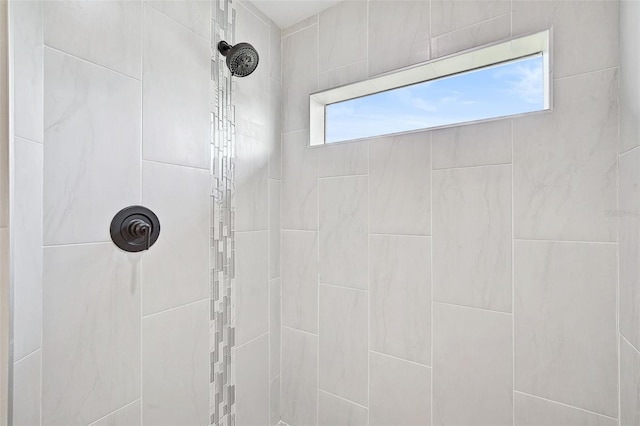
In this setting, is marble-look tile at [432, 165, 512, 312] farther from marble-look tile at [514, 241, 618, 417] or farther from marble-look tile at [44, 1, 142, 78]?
marble-look tile at [44, 1, 142, 78]

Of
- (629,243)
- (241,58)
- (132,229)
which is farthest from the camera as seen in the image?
(241,58)

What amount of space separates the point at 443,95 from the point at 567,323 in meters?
1.02

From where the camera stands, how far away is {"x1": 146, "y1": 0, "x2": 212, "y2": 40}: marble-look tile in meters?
1.21

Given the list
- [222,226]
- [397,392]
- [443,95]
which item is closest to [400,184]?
[443,95]

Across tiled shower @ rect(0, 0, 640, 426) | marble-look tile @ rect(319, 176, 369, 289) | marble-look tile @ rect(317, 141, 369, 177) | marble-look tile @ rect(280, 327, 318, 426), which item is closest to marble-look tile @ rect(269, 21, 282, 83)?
tiled shower @ rect(0, 0, 640, 426)

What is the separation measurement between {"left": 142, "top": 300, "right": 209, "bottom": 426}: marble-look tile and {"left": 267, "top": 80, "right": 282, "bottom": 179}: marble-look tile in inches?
30.2

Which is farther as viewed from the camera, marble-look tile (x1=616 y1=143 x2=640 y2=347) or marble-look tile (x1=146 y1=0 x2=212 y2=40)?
marble-look tile (x1=146 y1=0 x2=212 y2=40)

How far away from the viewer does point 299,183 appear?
1.72 metres

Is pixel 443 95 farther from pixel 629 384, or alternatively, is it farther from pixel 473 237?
pixel 629 384

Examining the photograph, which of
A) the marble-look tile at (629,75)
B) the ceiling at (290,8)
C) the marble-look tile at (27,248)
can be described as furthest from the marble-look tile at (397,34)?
the marble-look tile at (27,248)

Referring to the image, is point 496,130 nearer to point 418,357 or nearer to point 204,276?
point 418,357

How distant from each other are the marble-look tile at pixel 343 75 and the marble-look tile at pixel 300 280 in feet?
2.50

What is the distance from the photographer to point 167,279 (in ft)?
3.99

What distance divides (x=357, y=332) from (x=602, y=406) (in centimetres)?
88
